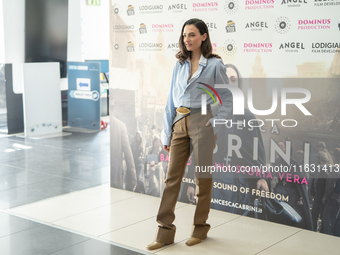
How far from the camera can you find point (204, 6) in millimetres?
3732

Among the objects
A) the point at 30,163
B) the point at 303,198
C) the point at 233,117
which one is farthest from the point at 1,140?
the point at 303,198

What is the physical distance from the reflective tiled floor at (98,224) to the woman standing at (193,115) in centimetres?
30

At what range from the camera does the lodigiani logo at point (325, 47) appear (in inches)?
123

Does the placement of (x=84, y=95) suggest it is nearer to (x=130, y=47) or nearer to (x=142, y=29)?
(x=130, y=47)

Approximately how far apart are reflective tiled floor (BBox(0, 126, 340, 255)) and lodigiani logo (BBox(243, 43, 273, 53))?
1.41 m

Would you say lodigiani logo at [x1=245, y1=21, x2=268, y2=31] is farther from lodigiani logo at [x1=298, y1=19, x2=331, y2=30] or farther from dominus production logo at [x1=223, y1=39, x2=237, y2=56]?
lodigiani logo at [x1=298, y1=19, x2=331, y2=30]

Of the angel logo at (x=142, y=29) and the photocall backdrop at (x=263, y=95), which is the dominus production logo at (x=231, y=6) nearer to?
the photocall backdrop at (x=263, y=95)

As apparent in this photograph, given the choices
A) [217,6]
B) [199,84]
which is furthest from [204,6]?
[199,84]

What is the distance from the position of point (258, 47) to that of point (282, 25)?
0.25m

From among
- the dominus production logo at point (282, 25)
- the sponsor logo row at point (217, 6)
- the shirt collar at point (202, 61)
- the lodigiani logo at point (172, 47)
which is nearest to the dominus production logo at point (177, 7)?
the sponsor logo row at point (217, 6)

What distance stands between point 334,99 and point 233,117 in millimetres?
836

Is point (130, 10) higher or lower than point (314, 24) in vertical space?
higher

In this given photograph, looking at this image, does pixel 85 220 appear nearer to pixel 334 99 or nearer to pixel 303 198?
pixel 303 198

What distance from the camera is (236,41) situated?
3600 millimetres
